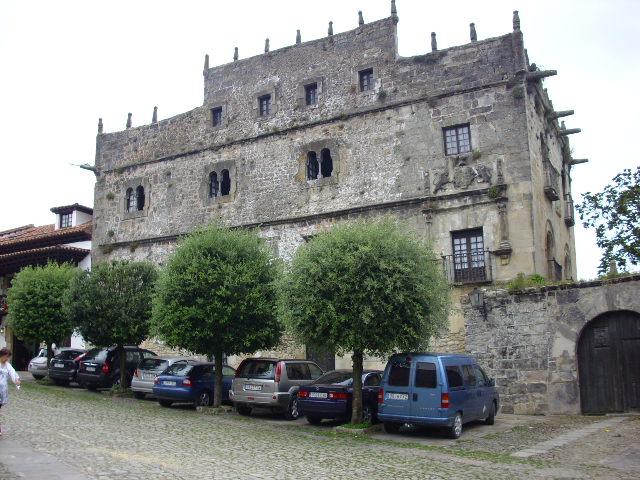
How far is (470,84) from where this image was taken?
75.3 ft

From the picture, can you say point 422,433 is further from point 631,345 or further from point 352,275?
point 631,345

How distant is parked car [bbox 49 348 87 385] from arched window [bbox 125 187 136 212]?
8.56 metres

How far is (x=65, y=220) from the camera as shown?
36375mm

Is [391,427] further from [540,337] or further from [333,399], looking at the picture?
[540,337]

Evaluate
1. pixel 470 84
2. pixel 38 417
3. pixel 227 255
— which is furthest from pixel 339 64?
pixel 38 417

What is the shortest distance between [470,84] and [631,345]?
10.8m

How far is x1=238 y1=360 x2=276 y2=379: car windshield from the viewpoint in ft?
55.9

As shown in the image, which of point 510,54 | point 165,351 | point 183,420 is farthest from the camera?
point 165,351

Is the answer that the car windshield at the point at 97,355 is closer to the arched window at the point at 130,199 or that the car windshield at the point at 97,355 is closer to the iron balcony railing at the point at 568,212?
the arched window at the point at 130,199

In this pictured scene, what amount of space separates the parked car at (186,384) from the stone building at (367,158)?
682cm

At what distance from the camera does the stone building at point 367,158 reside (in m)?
21.9

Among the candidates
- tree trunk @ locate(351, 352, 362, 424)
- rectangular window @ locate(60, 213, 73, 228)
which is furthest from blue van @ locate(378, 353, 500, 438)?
rectangular window @ locate(60, 213, 73, 228)

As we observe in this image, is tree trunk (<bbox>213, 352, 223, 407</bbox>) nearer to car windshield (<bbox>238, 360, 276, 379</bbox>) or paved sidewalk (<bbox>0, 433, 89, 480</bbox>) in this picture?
car windshield (<bbox>238, 360, 276, 379</bbox>)

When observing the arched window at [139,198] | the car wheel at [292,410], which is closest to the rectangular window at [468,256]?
the car wheel at [292,410]
